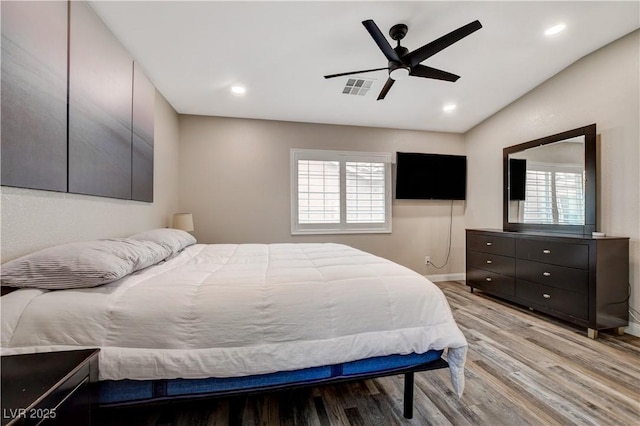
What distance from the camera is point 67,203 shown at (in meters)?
1.62

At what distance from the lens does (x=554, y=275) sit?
8.95ft

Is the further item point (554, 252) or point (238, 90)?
point (238, 90)

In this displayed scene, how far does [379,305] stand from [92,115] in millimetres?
2225

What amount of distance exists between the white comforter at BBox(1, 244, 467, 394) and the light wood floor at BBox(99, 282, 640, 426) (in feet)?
1.33

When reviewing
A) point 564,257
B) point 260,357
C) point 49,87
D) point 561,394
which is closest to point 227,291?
point 260,357

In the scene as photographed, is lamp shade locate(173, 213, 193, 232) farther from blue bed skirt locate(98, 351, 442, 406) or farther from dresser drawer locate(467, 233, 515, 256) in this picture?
dresser drawer locate(467, 233, 515, 256)

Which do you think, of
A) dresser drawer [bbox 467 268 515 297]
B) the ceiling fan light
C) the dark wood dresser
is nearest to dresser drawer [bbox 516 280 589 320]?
the dark wood dresser

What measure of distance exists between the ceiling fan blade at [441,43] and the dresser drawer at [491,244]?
2.44m

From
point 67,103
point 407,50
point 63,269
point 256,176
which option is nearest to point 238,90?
point 256,176

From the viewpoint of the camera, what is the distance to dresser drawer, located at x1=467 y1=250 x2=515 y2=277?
3222 mm

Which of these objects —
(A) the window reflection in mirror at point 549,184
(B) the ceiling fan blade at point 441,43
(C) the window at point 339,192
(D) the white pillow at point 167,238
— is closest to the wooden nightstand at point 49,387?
(D) the white pillow at point 167,238

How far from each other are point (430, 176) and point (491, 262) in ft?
5.17

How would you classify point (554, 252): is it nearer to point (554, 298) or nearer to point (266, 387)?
point (554, 298)

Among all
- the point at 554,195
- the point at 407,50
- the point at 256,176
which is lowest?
the point at 554,195
